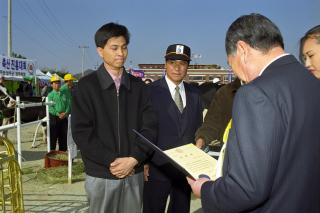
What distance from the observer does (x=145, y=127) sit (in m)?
2.95

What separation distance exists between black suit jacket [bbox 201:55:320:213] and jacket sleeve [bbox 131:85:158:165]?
1.28 m

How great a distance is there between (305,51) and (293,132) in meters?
1.15

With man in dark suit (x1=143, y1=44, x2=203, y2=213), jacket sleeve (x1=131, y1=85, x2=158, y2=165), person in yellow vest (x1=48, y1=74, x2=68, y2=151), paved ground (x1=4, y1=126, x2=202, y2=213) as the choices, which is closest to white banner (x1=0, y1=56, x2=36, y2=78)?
person in yellow vest (x1=48, y1=74, x2=68, y2=151)

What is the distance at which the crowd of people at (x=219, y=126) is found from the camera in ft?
4.70

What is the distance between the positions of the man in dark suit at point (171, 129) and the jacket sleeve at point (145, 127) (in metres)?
0.41

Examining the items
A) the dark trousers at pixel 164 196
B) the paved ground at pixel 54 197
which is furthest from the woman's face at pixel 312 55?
the paved ground at pixel 54 197

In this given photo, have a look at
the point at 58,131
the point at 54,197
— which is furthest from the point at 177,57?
the point at 58,131

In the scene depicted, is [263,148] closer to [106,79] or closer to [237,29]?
[237,29]

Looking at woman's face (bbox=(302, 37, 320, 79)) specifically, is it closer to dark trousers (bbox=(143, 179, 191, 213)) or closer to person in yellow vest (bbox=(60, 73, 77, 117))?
dark trousers (bbox=(143, 179, 191, 213))

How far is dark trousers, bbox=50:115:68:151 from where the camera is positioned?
8.81 m

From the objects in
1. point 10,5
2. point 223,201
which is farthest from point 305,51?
point 10,5

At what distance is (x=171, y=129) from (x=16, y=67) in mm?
12026

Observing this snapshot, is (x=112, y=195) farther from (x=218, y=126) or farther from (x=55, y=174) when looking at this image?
(x=55, y=174)

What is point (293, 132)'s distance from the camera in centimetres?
145
